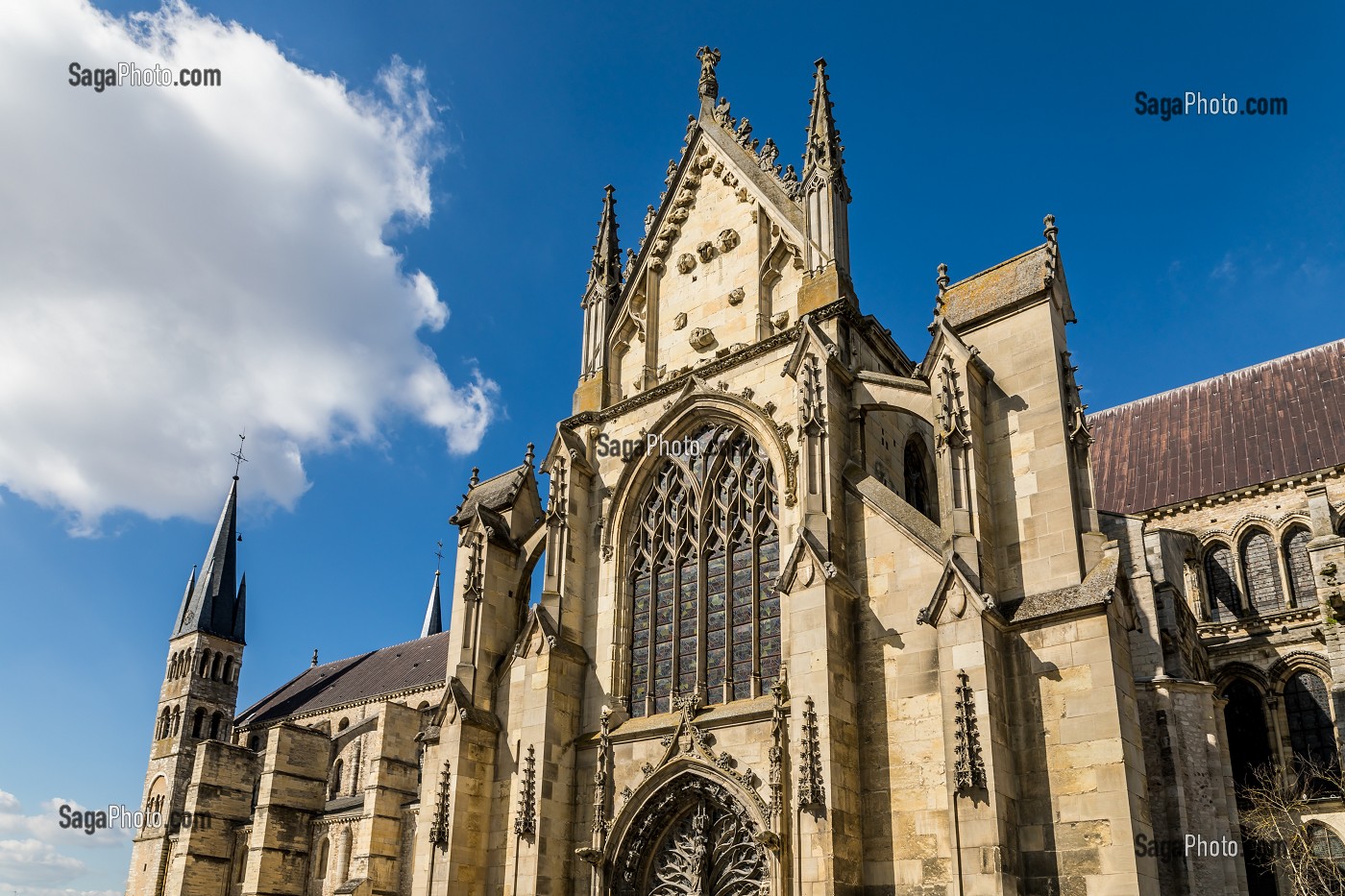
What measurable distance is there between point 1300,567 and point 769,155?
15948 millimetres

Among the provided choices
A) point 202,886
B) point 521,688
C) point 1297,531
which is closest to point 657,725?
point 521,688

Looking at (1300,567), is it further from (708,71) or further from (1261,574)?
(708,71)

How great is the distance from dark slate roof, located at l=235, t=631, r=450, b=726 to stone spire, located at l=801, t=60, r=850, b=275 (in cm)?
2822

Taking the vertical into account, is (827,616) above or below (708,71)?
below

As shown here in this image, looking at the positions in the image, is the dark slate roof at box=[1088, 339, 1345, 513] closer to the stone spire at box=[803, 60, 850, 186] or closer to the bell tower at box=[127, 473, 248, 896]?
the stone spire at box=[803, 60, 850, 186]

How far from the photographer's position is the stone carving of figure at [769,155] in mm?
18656

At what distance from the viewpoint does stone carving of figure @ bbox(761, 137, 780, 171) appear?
18.7 m

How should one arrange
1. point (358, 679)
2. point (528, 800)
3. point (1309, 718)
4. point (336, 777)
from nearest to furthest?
point (528, 800), point (1309, 718), point (336, 777), point (358, 679)

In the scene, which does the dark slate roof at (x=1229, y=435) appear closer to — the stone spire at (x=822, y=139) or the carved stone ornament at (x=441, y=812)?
the stone spire at (x=822, y=139)

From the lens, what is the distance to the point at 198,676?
51594 mm

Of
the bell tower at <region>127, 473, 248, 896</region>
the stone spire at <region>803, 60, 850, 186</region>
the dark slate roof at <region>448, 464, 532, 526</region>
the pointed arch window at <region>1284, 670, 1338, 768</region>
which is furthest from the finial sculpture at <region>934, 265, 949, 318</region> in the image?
the bell tower at <region>127, 473, 248, 896</region>

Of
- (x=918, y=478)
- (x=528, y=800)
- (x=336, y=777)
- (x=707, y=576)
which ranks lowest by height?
A: (x=528, y=800)

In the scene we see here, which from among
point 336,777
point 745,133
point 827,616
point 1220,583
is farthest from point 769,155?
point 336,777

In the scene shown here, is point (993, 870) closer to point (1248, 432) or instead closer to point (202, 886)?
point (1248, 432)
